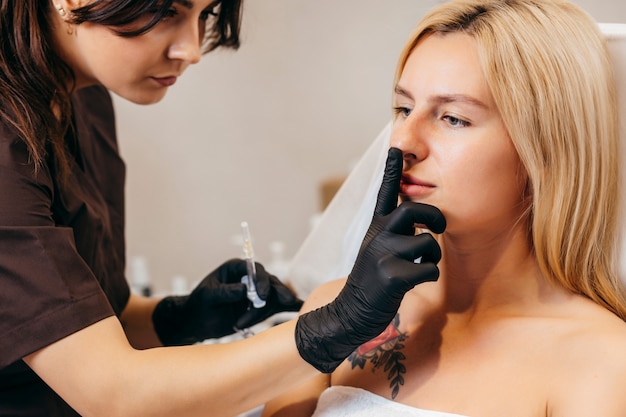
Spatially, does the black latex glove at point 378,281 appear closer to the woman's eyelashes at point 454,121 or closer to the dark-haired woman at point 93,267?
the dark-haired woman at point 93,267

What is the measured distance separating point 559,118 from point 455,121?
0.52ft

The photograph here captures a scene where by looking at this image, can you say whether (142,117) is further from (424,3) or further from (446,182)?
(446,182)

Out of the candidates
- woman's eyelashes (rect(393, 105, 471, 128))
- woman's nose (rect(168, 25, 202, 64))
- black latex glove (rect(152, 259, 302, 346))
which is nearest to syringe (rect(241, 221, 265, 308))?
→ black latex glove (rect(152, 259, 302, 346))

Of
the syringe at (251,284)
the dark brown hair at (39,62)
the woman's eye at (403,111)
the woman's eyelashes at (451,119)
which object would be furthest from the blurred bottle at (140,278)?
the woman's eyelashes at (451,119)

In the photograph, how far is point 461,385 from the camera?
1.12 meters

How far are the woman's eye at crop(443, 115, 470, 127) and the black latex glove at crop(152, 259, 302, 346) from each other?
0.55 metres

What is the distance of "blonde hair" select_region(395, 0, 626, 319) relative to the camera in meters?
1.06

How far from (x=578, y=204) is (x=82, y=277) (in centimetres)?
82

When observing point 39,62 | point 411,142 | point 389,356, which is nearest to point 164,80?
point 39,62

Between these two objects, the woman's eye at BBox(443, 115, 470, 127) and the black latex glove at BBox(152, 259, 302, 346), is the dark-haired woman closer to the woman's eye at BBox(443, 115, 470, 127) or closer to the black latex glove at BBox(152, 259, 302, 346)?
the woman's eye at BBox(443, 115, 470, 127)

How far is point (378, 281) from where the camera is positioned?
3.20ft

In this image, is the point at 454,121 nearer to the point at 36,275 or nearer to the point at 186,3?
the point at 186,3

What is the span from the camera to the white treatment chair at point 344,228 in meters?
1.48

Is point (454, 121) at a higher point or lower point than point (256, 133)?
higher
